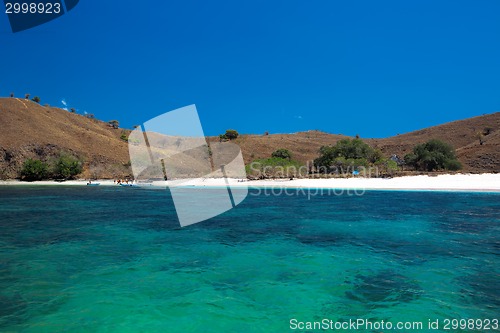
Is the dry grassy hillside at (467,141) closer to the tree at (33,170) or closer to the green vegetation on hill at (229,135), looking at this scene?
the green vegetation on hill at (229,135)

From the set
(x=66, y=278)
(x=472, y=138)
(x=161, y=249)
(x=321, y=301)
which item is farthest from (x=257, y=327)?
(x=472, y=138)

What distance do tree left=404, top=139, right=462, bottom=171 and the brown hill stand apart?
342 centimetres

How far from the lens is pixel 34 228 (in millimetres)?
16203

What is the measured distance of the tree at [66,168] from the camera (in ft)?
230

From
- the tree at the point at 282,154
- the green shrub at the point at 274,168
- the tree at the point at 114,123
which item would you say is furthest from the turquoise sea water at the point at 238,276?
the tree at the point at 114,123

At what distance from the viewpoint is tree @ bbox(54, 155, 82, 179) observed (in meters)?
70.0

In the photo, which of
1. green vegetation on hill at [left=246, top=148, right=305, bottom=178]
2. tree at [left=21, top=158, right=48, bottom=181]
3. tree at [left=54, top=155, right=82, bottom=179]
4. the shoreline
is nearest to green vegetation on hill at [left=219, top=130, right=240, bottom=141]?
green vegetation on hill at [left=246, top=148, right=305, bottom=178]

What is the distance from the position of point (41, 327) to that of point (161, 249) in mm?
6171

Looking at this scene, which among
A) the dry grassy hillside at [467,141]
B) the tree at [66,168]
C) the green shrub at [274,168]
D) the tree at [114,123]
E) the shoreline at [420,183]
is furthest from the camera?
the tree at [114,123]

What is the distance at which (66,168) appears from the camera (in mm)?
70312

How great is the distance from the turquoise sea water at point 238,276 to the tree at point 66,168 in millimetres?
60312

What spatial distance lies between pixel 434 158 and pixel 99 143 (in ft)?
280

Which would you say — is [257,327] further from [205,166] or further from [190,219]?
[205,166]

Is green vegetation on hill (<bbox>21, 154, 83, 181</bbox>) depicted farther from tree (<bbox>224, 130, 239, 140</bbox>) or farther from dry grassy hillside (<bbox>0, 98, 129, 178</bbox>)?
tree (<bbox>224, 130, 239, 140</bbox>)
